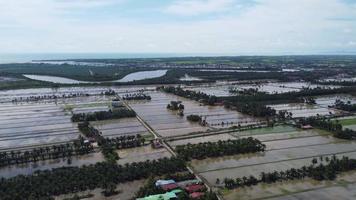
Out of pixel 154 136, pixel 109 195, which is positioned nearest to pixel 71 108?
pixel 154 136

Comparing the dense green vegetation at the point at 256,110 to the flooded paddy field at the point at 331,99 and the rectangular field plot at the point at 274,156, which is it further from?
the rectangular field plot at the point at 274,156

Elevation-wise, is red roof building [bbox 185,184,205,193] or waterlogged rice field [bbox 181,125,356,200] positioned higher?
red roof building [bbox 185,184,205,193]

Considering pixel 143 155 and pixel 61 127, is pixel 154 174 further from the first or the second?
pixel 61 127

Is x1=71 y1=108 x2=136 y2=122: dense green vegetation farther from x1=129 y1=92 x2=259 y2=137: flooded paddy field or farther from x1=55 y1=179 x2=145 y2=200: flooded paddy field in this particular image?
x1=55 y1=179 x2=145 y2=200: flooded paddy field

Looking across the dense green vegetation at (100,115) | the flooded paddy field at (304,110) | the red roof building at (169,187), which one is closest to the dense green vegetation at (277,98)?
the flooded paddy field at (304,110)

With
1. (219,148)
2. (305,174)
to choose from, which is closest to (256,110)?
(219,148)

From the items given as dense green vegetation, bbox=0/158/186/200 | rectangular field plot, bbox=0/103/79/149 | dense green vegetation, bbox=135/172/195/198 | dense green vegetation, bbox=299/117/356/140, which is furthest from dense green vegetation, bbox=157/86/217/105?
dense green vegetation, bbox=135/172/195/198
